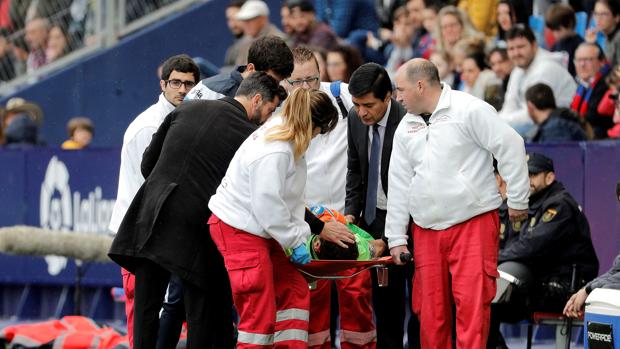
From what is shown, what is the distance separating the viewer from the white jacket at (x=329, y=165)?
10.0 meters

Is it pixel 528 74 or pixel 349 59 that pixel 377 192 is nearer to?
pixel 349 59

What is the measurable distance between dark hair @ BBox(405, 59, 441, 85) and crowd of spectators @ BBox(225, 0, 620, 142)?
2609mm

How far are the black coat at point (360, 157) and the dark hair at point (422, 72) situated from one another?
501 millimetres

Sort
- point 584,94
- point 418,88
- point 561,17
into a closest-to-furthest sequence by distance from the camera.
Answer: point 418,88
point 584,94
point 561,17

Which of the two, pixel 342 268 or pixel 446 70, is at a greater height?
pixel 446 70

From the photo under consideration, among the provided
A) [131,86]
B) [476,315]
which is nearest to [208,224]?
[476,315]

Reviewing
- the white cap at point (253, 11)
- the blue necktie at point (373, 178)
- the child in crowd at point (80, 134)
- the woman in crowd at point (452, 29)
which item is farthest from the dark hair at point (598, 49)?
the child in crowd at point (80, 134)

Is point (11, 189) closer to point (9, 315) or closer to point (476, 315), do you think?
point (9, 315)

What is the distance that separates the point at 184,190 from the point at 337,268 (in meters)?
1.11

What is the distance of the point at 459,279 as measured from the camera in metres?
9.25

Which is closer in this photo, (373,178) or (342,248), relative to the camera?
(342,248)

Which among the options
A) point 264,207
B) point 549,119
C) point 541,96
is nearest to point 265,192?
point 264,207

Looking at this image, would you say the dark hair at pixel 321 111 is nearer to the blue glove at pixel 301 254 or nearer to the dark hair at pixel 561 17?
the blue glove at pixel 301 254

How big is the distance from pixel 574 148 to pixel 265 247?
14.3ft
